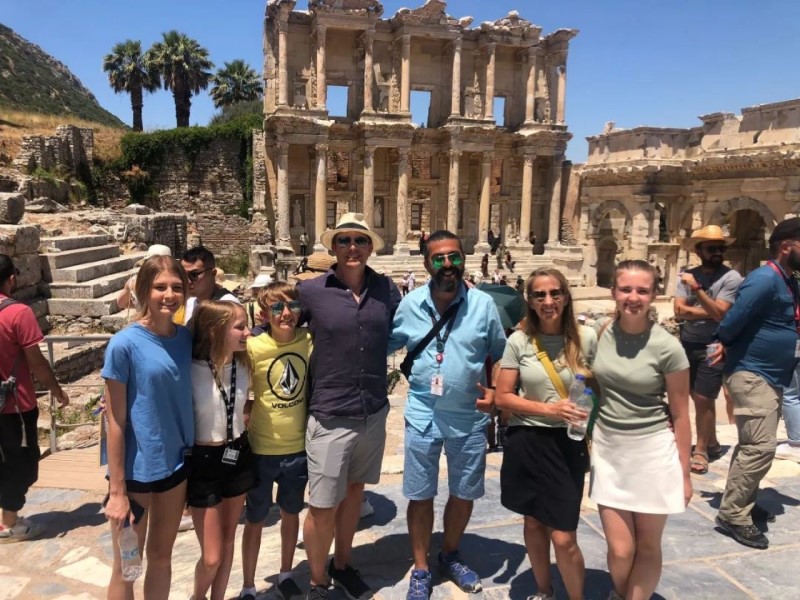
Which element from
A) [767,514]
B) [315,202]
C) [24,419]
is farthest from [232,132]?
[767,514]

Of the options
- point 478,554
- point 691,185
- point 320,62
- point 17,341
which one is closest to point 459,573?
point 478,554

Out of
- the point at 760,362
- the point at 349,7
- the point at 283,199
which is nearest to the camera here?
the point at 760,362

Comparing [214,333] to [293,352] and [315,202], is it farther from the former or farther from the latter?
[315,202]

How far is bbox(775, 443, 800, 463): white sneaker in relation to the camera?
18.1 ft

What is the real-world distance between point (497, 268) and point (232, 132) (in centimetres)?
1475

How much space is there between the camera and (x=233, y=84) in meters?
41.5

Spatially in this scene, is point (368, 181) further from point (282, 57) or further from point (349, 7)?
point (349, 7)

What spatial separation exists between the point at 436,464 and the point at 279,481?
93 cm

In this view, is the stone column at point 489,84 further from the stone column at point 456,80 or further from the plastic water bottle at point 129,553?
the plastic water bottle at point 129,553

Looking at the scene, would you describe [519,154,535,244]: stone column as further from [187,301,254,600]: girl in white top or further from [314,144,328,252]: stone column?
[187,301,254,600]: girl in white top

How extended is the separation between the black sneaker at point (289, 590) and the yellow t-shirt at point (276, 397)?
759 mm

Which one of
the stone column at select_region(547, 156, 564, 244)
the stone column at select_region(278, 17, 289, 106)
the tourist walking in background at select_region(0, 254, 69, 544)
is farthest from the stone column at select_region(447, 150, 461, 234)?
the tourist walking in background at select_region(0, 254, 69, 544)

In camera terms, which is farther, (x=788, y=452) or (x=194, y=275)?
(x=788, y=452)

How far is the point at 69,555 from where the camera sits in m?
4.09
